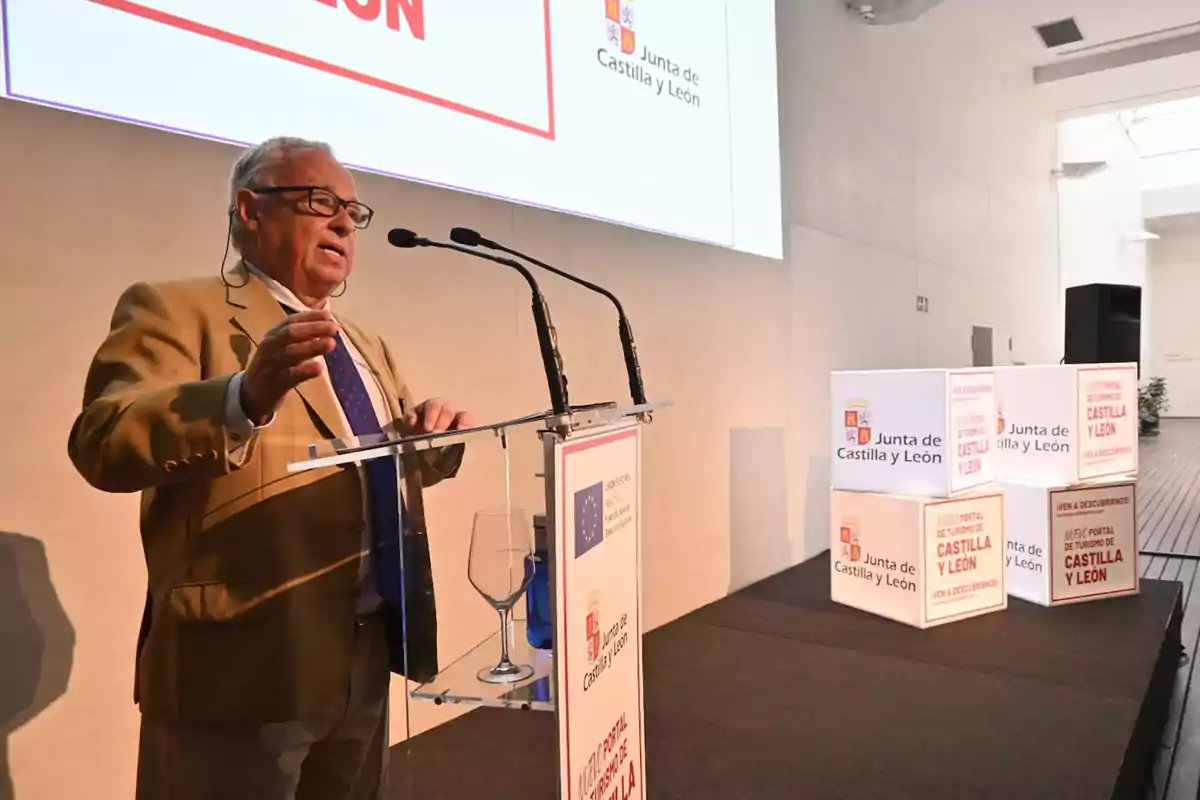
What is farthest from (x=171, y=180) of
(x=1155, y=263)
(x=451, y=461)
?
(x=1155, y=263)

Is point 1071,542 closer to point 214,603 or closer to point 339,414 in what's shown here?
point 339,414

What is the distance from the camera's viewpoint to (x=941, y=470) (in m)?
2.68

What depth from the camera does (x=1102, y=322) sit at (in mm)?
4773

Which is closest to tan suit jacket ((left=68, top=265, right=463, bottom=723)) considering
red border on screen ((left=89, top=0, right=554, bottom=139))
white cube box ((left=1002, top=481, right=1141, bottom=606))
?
red border on screen ((left=89, top=0, right=554, bottom=139))

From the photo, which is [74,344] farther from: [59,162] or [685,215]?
[685,215]

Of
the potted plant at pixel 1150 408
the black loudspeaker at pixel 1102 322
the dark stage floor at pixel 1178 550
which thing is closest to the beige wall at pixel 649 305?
the black loudspeaker at pixel 1102 322

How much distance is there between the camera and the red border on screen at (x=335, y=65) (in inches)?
53.9

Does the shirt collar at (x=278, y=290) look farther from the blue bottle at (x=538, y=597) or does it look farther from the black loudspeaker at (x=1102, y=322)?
the black loudspeaker at (x=1102, y=322)

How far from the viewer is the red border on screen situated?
1368mm

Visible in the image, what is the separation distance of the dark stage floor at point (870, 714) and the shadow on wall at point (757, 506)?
44 cm

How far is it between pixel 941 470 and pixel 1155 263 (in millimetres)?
12881

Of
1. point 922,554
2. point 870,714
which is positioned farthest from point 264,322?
A: point 922,554

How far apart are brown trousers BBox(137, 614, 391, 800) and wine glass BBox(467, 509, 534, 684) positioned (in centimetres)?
17

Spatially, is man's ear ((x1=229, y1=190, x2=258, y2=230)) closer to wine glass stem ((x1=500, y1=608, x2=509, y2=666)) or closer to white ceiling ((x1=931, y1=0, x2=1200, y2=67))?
wine glass stem ((x1=500, y1=608, x2=509, y2=666))
